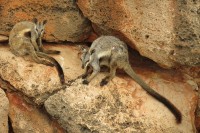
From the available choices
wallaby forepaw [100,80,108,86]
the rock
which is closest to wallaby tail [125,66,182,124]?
wallaby forepaw [100,80,108,86]

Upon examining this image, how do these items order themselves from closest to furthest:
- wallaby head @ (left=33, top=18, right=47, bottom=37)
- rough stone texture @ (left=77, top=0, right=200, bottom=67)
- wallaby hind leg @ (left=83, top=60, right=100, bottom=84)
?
rough stone texture @ (left=77, top=0, right=200, bottom=67), wallaby hind leg @ (left=83, top=60, right=100, bottom=84), wallaby head @ (left=33, top=18, right=47, bottom=37)

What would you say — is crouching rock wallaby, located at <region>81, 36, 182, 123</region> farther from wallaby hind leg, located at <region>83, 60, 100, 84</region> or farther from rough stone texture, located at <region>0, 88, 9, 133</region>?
rough stone texture, located at <region>0, 88, 9, 133</region>

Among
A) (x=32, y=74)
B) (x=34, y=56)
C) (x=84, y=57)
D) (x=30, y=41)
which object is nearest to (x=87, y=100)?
(x=84, y=57)

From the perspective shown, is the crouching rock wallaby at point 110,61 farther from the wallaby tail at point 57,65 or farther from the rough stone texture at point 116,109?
the wallaby tail at point 57,65

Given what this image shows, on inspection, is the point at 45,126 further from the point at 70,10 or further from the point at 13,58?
the point at 70,10

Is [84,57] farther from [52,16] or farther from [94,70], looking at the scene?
[52,16]

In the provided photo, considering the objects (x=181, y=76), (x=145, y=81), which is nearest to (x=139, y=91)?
(x=145, y=81)
